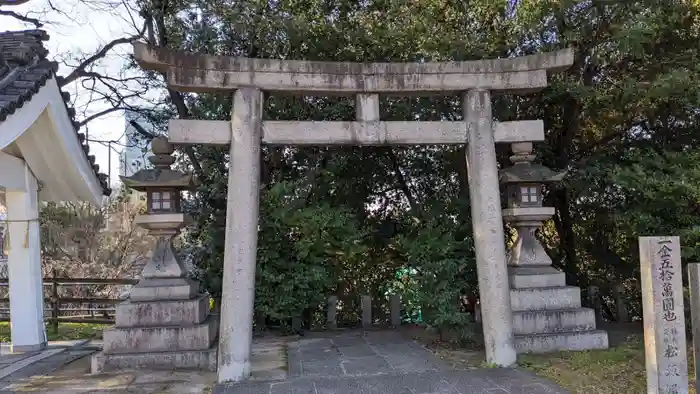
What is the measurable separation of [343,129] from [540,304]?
3.72m

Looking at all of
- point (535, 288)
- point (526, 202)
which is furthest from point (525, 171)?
point (535, 288)

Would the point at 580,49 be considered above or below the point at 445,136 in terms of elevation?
above

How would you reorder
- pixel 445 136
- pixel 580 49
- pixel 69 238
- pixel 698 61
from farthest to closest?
pixel 69 238 < pixel 580 49 < pixel 698 61 < pixel 445 136

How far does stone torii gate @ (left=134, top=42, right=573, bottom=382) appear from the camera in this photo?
20.1 feet

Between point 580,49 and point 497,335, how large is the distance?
5474 mm

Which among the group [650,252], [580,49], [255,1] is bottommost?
[650,252]

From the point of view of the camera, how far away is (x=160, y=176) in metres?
7.72

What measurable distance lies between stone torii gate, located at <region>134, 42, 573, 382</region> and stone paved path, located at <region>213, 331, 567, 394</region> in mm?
541

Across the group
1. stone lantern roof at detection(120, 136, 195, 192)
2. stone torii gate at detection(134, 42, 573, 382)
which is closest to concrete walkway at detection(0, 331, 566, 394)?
stone torii gate at detection(134, 42, 573, 382)

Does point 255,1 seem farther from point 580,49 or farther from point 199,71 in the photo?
point 580,49

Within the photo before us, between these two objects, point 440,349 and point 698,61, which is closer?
point 440,349

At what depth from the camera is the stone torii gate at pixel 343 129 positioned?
6.13 metres

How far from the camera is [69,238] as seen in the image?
683 inches

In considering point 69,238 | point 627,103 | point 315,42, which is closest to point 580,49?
point 627,103
